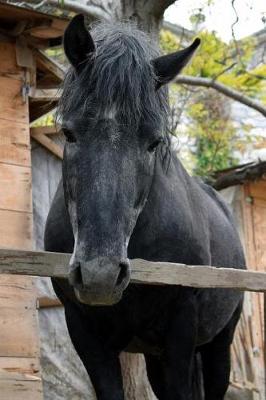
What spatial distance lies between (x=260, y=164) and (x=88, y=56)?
6.46 meters

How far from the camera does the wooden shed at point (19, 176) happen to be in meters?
5.91

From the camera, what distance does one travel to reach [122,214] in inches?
152

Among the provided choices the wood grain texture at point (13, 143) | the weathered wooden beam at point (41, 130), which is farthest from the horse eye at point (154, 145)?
the weathered wooden beam at point (41, 130)

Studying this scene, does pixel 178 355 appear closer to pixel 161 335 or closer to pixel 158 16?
pixel 161 335

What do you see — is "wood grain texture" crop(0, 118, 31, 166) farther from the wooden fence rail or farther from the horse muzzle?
the horse muzzle

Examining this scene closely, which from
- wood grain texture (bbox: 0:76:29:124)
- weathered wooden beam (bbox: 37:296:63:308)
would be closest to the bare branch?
wood grain texture (bbox: 0:76:29:124)

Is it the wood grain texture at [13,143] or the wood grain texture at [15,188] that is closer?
the wood grain texture at [15,188]

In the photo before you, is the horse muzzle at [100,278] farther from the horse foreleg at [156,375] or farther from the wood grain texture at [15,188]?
the wood grain texture at [15,188]

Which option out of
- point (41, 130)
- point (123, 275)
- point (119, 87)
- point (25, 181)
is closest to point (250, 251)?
point (41, 130)

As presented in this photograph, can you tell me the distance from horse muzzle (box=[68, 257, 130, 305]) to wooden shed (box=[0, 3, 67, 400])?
2.06 m

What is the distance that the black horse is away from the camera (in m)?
3.76

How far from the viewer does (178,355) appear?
4.64 m

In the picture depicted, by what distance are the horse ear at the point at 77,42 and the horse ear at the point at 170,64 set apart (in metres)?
0.37

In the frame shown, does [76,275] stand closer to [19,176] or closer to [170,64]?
[170,64]
